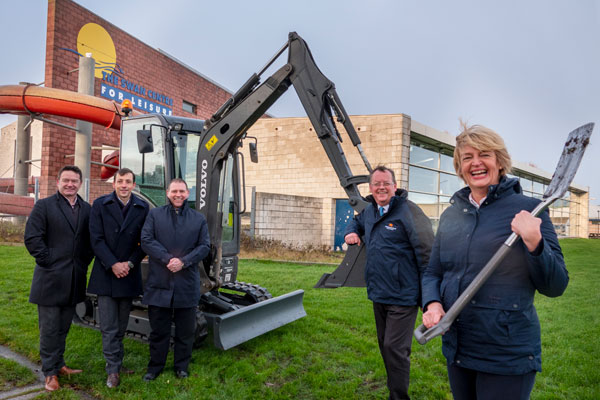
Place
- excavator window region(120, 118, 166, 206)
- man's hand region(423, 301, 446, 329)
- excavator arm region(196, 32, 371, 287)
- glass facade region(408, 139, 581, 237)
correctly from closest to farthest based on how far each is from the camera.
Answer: man's hand region(423, 301, 446, 329) < excavator arm region(196, 32, 371, 287) < excavator window region(120, 118, 166, 206) < glass facade region(408, 139, 581, 237)

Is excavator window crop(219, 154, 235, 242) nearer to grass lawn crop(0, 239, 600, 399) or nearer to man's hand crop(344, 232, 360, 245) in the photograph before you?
grass lawn crop(0, 239, 600, 399)

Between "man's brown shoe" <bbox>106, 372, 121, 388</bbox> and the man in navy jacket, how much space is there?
8.28 feet

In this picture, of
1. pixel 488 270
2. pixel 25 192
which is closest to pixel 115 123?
pixel 25 192

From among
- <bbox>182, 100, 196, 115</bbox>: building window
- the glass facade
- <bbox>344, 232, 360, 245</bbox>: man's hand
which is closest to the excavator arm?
<bbox>344, 232, 360, 245</bbox>: man's hand

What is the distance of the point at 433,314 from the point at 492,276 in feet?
1.07

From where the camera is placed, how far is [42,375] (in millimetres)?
4051

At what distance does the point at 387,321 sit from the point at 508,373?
5.29 ft

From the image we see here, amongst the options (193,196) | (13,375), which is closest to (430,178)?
(193,196)

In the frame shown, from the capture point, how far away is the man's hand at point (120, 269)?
12.9ft

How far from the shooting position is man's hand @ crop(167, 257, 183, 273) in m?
3.96

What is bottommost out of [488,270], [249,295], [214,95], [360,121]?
[249,295]

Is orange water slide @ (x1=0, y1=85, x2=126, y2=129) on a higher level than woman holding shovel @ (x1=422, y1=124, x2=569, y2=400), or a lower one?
higher

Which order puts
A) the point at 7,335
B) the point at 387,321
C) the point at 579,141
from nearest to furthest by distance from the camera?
the point at 579,141 < the point at 387,321 < the point at 7,335

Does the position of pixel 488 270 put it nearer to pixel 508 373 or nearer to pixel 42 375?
pixel 508 373
